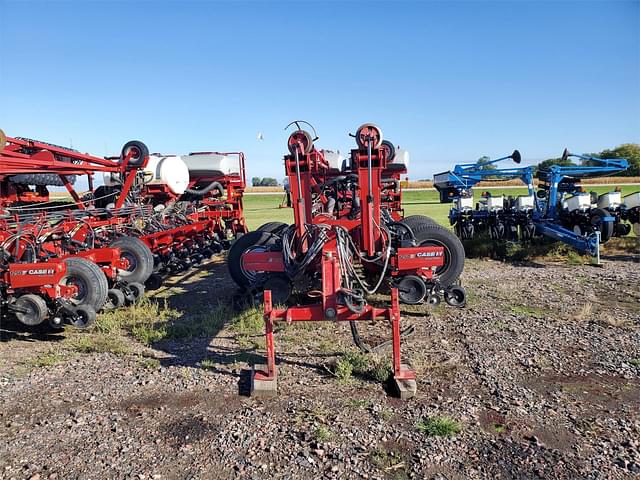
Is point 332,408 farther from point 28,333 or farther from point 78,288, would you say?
point 28,333

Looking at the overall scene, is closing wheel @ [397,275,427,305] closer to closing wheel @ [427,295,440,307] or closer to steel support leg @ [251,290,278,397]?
closing wheel @ [427,295,440,307]

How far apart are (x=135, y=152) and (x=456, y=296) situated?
6119 millimetres

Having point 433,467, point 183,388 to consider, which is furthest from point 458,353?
point 183,388

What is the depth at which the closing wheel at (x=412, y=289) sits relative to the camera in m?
5.89

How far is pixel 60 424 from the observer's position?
3.56m

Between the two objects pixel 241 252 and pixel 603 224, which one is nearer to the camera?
pixel 241 252

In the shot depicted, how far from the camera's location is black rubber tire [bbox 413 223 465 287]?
6.59m

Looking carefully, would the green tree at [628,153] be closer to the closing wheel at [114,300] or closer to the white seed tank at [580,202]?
the white seed tank at [580,202]

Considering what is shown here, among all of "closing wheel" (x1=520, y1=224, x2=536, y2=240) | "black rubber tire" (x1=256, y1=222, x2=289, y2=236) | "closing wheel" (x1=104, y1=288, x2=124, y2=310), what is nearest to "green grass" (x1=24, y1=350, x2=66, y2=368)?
"closing wheel" (x1=104, y1=288, x2=124, y2=310)

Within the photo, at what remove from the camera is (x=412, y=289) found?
5941 millimetres

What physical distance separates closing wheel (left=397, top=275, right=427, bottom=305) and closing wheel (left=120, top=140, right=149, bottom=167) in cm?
536

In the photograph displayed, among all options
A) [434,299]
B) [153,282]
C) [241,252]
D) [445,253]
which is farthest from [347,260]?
[153,282]

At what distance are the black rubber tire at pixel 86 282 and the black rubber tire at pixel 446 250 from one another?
4053 mm

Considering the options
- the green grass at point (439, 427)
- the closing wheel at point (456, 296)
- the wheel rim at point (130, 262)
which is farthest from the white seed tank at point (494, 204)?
the green grass at point (439, 427)
